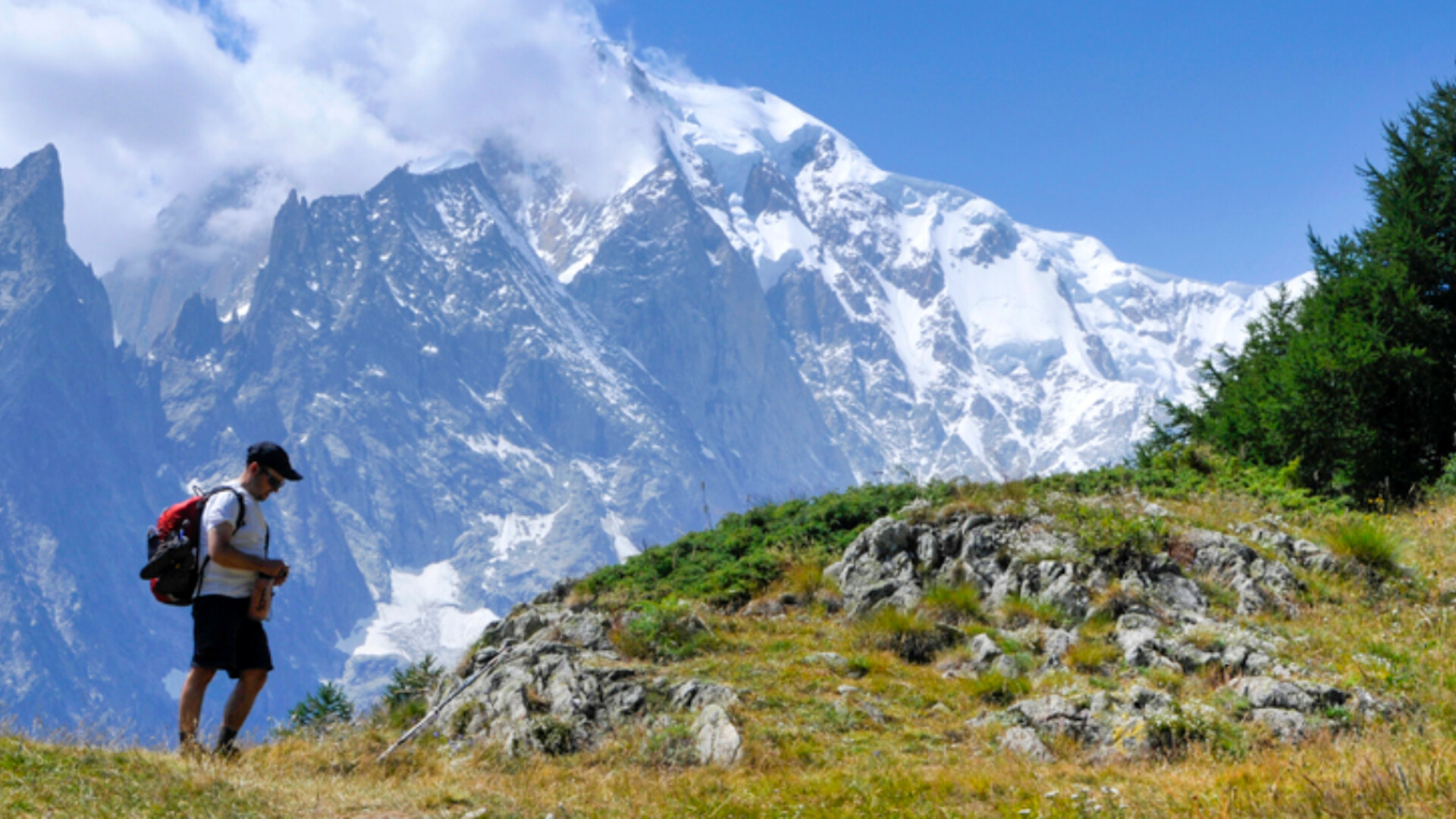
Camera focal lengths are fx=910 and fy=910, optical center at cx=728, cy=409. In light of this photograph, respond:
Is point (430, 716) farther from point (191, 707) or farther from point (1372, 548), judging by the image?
point (1372, 548)

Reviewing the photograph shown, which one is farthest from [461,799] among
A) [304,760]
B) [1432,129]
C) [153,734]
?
[1432,129]

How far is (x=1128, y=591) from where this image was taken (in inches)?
450

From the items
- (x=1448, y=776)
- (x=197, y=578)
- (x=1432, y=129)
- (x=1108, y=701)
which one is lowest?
(x=1448, y=776)

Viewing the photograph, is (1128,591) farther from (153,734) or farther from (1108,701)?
(153,734)

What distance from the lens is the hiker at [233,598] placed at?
730cm

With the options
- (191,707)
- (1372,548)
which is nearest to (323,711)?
(191,707)

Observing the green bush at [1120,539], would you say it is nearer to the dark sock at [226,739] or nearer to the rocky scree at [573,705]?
the rocky scree at [573,705]

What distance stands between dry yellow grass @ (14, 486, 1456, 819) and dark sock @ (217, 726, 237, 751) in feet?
0.56

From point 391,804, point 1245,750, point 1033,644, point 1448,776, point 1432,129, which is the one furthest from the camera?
point 1432,129

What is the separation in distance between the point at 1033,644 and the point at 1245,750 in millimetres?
3635

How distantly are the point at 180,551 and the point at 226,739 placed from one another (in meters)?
1.59

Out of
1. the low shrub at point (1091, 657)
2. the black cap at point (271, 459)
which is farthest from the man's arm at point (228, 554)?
the low shrub at point (1091, 657)

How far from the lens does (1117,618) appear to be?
11109 mm

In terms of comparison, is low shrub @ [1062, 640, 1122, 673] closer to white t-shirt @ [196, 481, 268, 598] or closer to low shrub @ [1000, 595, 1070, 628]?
low shrub @ [1000, 595, 1070, 628]
